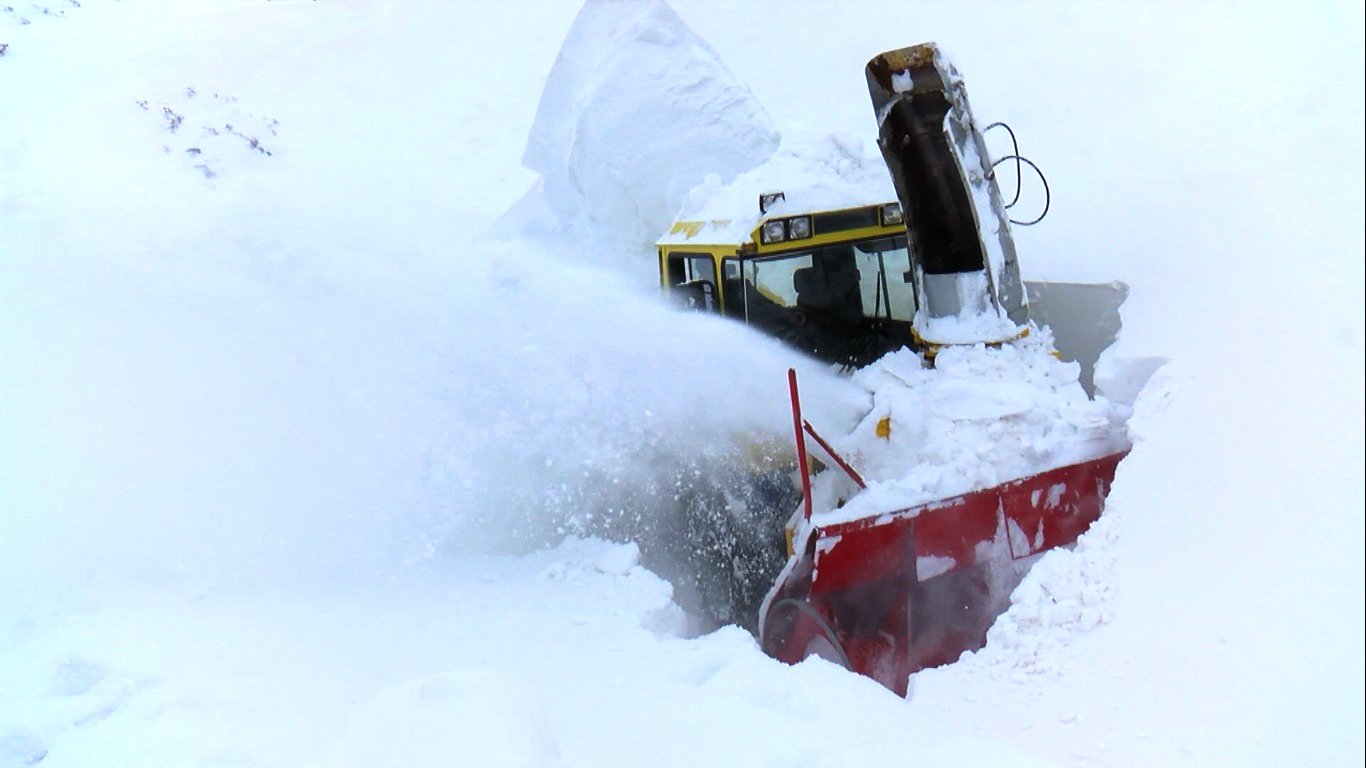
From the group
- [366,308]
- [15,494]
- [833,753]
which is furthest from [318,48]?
[833,753]

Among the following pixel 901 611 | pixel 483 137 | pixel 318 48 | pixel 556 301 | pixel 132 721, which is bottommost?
pixel 901 611

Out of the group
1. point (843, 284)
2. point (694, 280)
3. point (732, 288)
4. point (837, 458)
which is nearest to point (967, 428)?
point (837, 458)

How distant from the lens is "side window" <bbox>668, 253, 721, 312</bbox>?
4508mm

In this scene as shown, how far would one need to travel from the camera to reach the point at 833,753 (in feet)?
6.70

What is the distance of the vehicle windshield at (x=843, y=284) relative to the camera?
173 inches

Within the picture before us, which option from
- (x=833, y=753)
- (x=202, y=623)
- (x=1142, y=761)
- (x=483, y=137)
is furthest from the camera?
(x=483, y=137)

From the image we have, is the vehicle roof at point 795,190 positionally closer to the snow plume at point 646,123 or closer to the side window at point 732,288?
the side window at point 732,288

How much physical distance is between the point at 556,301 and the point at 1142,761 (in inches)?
160

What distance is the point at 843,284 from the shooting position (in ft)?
15.0

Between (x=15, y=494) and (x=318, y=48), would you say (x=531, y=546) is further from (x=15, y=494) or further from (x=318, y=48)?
(x=318, y=48)

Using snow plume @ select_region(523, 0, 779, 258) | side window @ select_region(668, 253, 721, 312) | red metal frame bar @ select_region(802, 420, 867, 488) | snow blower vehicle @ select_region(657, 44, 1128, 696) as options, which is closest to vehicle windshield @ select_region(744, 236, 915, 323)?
snow blower vehicle @ select_region(657, 44, 1128, 696)

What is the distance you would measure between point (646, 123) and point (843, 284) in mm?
4136

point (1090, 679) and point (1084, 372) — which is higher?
point (1084, 372)

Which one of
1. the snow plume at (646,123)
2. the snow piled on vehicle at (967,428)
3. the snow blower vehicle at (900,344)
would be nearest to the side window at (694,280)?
the snow blower vehicle at (900,344)
